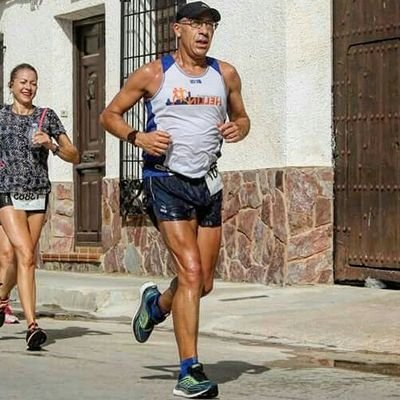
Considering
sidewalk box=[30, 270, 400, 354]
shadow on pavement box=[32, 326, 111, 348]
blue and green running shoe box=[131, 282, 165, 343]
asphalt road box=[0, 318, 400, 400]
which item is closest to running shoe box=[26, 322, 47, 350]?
asphalt road box=[0, 318, 400, 400]

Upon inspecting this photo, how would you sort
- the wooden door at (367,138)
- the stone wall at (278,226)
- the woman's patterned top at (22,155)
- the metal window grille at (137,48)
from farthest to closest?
the metal window grille at (137,48) < the stone wall at (278,226) < the wooden door at (367,138) < the woman's patterned top at (22,155)

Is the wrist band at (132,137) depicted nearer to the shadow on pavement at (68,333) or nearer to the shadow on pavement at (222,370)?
the shadow on pavement at (222,370)

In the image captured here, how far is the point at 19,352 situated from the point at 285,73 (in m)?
4.92

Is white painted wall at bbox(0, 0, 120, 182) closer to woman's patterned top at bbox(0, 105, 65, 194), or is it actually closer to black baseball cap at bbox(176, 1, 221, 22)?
woman's patterned top at bbox(0, 105, 65, 194)

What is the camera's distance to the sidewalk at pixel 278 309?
9555 millimetres

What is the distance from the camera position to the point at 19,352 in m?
8.85

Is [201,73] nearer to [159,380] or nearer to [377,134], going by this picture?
[159,380]

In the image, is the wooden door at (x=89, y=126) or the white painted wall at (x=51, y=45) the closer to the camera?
the wooden door at (x=89, y=126)

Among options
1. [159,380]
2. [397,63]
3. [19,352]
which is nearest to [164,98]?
[159,380]

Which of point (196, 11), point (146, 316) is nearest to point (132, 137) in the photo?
point (196, 11)

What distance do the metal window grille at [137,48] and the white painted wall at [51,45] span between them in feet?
2.87

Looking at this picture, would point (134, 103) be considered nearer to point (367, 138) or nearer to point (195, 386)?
point (195, 386)

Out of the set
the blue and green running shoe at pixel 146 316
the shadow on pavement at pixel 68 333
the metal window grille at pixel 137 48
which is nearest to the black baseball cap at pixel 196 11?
the blue and green running shoe at pixel 146 316

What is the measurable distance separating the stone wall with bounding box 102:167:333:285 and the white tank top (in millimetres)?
5313
